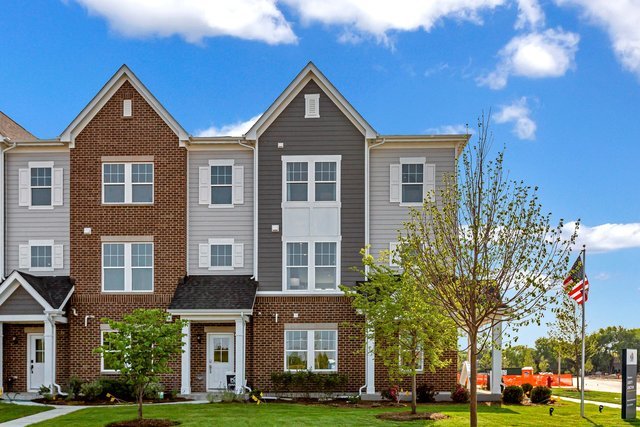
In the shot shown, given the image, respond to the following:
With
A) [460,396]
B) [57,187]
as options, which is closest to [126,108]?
[57,187]

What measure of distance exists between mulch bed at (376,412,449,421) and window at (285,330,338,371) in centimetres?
591

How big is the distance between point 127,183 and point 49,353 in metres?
7.10

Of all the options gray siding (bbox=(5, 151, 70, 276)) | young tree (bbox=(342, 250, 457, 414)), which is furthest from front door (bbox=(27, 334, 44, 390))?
young tree (bbox=(342, 250, 457, 414))

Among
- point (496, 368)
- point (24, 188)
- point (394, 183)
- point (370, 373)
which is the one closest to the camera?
point (496, 368)

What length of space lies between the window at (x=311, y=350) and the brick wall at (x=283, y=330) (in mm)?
240

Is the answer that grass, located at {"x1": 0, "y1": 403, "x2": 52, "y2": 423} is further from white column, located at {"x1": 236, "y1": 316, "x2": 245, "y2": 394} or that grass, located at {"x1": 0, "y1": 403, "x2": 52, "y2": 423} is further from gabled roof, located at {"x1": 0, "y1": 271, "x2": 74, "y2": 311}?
white column, located at {"x1": 236, "y1": 316, "x2": 245, "y2": 394}

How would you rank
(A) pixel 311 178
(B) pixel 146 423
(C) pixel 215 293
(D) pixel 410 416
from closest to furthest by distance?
1. (B) pixel 146 423
2. (D) pixel 410 416
3. (C) pixel 215 293
4. (A) pixel 311 178

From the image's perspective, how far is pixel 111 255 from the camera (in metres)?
28.3

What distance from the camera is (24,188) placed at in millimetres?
28812

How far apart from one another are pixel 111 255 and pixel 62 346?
4017 millimetres

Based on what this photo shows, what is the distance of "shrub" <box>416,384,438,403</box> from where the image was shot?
85.7ft

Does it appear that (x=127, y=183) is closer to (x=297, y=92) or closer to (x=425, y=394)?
(x=297, y=92)

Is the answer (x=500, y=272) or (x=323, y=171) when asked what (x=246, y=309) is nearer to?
(x=323, y=171)

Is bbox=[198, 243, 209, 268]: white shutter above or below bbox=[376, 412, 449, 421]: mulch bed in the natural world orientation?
above
